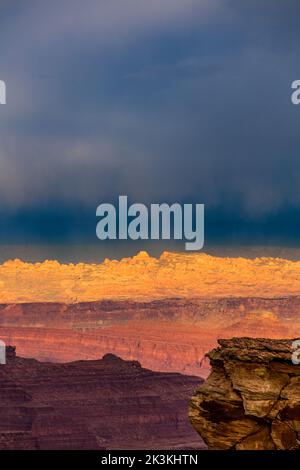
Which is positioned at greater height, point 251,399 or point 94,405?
point 94,405

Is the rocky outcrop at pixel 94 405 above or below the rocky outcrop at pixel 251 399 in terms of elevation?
above

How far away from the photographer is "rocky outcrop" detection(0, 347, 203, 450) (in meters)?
160

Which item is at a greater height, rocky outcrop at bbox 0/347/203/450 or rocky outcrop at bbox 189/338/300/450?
rocky outcrop at bbox 0/347/203/450

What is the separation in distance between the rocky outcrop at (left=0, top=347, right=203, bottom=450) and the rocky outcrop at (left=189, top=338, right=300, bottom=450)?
119494mm

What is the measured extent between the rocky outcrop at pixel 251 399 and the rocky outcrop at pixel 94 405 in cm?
11949

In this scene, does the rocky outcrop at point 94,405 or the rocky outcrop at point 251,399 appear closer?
the rocky outcrop at point 251,399

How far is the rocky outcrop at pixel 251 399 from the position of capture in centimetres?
3381

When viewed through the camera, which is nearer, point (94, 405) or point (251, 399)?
point (251, 399)

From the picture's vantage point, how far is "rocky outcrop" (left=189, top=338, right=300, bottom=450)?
3381cm

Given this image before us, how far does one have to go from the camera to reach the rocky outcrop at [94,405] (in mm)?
160000

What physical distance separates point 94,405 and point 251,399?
5546 inches

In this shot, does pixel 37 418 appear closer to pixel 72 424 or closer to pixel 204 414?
pixel 72 424

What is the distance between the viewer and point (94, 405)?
173 metres

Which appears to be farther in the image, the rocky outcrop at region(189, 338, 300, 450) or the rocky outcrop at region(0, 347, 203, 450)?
the rocky outcrop at region(0, 347, 203, 450)
